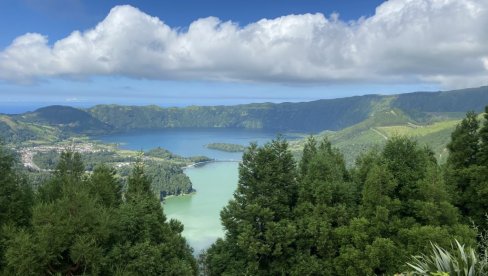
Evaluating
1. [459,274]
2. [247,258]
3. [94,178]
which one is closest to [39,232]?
[94,178]

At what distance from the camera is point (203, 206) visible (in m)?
124

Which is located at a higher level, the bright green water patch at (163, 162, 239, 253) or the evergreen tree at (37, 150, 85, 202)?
the evergreen tree at (37, 150, 85, 202)

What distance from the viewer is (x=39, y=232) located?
1891cm

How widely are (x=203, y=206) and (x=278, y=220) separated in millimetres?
101243

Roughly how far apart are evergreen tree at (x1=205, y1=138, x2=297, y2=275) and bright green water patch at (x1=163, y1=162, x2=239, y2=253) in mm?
50756

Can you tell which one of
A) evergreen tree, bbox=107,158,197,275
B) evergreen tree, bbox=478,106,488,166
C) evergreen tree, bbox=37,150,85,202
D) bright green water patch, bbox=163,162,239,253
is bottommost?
bright green water patch, bbox=163,162,239,253

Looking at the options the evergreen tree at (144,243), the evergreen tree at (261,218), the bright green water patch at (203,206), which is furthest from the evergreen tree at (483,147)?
the bright green water patch at (203,206)

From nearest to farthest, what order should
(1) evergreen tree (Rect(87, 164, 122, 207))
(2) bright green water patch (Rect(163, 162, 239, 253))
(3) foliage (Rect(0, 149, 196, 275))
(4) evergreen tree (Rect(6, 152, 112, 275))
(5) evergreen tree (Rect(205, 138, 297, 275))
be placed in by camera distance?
(4) evergreen tree (Rect(6, 152, 112, 275)), (3) foliage (Rect(0, 149, 196, 275)), (5) evergreen tree (Rect(205, 138, 297, 275)), (1) evergreen tree (Rect(87, 164, 122, 207)), (2) bright green water patch (Rect(163, 162, 239, 253))

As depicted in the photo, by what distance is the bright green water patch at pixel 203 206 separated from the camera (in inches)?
3455

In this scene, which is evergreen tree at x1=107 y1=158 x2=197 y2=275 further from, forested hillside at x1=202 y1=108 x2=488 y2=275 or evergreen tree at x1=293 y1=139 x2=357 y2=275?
evergreen tree at x1=293 y1=139 x2=357 y2=275

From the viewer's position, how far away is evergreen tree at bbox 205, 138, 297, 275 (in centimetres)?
2358

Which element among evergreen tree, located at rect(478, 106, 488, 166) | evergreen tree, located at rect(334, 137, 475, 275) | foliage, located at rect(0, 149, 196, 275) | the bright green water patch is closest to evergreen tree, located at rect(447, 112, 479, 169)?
evergreen tree, located at rect(478, 106, 488, 166)

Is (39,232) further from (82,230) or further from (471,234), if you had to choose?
(471,234)

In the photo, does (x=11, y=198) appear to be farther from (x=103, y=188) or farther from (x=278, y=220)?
(x=278, y=220)
